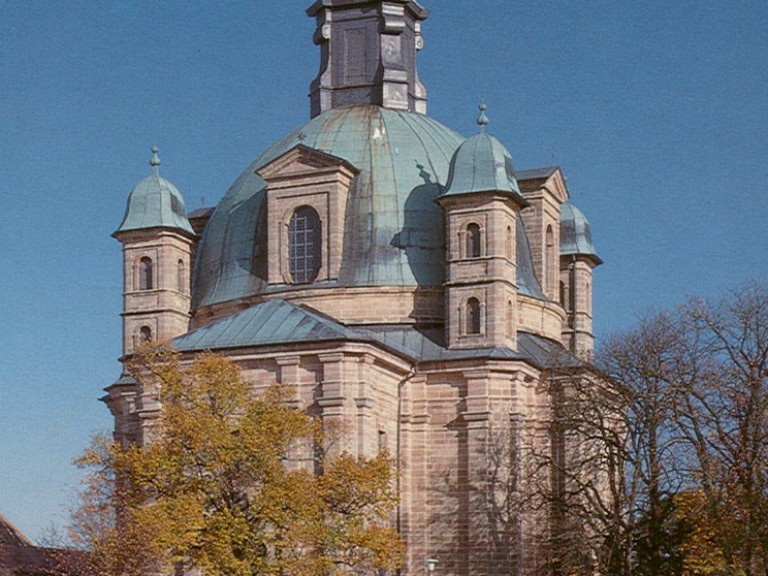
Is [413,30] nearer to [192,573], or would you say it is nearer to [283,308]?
[283,308]

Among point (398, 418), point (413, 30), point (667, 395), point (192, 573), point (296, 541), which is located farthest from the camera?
point (413, 30)

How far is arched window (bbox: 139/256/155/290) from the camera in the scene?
6806cm

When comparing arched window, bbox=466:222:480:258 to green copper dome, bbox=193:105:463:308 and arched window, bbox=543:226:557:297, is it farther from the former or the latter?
arched window, bbox=543:226:557:297

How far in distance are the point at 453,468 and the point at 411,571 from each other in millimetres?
3695

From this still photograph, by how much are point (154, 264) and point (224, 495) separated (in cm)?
1873

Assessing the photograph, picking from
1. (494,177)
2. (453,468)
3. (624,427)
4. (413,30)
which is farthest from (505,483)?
(413,30)

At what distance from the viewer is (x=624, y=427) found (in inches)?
2184

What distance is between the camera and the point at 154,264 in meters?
68.0

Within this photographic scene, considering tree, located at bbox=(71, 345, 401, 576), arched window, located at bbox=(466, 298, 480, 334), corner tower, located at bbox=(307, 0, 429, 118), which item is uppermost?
corner tower, located at bbox=(307, 0, 429, 118)

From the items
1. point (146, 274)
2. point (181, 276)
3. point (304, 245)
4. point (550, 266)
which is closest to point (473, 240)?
point (304, 245)

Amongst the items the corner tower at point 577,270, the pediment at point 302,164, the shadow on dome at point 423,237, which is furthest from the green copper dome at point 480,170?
the corner tower at point 577,270

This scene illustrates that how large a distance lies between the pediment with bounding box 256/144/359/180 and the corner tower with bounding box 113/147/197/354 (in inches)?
197

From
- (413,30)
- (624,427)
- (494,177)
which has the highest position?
(413,30)

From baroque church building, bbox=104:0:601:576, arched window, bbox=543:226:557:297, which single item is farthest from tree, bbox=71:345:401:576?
arched window, bbox=543:226:557:297
